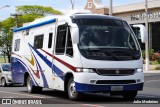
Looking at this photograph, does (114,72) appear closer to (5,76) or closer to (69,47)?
(69,47)

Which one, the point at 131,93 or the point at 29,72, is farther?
the point at 29,72

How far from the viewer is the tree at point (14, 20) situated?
277 ft

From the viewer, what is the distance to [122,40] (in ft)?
48.7

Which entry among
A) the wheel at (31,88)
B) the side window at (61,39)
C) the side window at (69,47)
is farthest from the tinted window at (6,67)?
the side window at (69,47)

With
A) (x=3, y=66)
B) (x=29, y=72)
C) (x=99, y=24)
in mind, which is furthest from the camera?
(x=3, y=66)

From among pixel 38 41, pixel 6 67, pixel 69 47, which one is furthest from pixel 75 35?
pixel 6 67

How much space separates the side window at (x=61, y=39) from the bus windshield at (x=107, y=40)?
0.84m

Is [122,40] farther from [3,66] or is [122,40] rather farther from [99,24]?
[3,66]

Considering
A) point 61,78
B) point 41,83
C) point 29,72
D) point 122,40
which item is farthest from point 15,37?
point 122,40

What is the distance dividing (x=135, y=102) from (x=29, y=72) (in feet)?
21.2

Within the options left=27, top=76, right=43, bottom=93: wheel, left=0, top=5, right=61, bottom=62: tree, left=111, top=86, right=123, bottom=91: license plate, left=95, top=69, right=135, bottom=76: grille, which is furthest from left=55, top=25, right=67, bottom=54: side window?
left=0, top=5, right=61, bottom=62: tree

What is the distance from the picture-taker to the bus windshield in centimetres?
1428

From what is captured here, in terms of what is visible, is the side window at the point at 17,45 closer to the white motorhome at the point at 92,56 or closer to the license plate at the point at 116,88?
the white motorhome at the point at 92,56

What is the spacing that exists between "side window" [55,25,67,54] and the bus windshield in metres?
0.84
